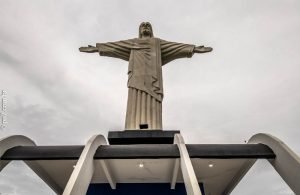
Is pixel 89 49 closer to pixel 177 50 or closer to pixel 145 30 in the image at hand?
pixel 145 30

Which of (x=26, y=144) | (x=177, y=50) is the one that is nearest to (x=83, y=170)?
(x=26, y=144)

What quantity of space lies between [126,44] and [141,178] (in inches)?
265

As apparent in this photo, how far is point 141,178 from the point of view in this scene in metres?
10.7

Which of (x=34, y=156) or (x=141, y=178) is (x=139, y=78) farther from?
(x=34, y=156)

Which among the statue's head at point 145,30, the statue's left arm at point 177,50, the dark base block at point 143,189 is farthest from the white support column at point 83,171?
the statue's head at point 145,30

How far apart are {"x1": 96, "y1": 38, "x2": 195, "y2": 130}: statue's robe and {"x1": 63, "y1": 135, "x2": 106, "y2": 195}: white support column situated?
135 inches

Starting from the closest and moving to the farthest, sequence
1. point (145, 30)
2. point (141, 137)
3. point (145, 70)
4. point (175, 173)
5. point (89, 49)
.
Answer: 1. point (175, 173)
2. point (141, 137)
3. point (145, 70)
4. point (89, 49)
5. point (145, 30)

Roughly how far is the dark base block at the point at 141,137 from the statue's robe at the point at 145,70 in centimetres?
132

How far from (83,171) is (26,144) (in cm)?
296

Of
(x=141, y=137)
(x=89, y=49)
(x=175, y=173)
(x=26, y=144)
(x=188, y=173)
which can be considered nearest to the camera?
(x=188, y=173)

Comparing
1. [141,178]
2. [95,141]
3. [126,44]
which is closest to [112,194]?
[141,178]

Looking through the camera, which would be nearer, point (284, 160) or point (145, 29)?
point (284, 160)

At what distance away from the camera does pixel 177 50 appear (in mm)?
14125

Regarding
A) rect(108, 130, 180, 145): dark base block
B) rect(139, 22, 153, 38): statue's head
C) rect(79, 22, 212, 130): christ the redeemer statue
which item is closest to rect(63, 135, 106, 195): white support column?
rect(108, 130, 180, 145): dark base block
